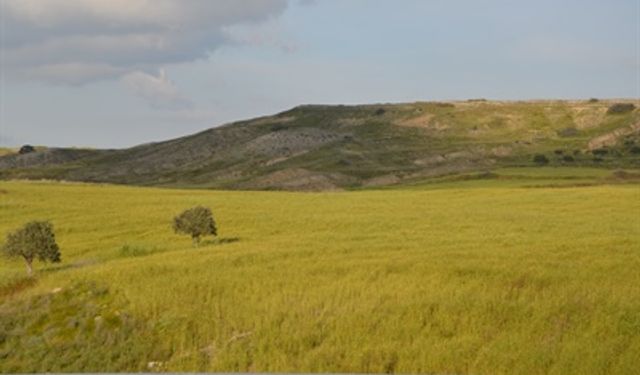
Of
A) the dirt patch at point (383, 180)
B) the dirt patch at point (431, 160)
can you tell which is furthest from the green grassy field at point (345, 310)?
the dirt patch at point (431, 160)

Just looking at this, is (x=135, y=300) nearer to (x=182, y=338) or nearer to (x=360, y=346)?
(x=182, y=338)

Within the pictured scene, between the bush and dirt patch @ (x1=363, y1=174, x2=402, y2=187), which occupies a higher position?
the bush

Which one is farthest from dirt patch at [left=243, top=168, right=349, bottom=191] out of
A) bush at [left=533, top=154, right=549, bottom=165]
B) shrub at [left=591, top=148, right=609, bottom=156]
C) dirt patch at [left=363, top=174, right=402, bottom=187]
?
shrub at [left=591, top=148, right=609, bottom=156]

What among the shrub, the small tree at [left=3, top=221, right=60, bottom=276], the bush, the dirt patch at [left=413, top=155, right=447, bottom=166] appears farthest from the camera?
the dirt patch at [left=413, top=155, right=447, bottom=166]

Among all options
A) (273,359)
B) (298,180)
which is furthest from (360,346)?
(298,180)

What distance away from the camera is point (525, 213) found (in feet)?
168

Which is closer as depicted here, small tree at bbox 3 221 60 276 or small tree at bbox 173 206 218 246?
small tree at bbox 3 221 60 276

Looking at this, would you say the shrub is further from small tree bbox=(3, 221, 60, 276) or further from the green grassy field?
small tree bbox=(3, 221, 60, 276)

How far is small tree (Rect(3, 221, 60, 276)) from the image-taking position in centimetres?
3120

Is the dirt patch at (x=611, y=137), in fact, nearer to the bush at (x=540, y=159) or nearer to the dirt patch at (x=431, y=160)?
the bush at (x=540, y=159)

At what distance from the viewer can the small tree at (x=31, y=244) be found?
3120 centimetres

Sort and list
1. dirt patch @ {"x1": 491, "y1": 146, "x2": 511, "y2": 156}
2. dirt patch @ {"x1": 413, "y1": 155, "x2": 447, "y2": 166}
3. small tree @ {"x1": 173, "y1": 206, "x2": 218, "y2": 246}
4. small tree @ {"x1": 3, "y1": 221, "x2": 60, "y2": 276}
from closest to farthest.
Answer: small tree @ {"x1": 3, "y1": 221, "x2": 60, "y2": 276}, small tree @ {"x1": 173, "y1": 206, "x2": 218, "y2": 246}, dirt patch @ {"x1": 413, "y1": 155, "x2": 447, "y2": 166}, dirt patch @ {"x1": 491, "y1": 146, "x2": 511, "y2": 156}

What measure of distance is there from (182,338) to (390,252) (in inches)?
466

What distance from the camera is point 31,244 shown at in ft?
103
